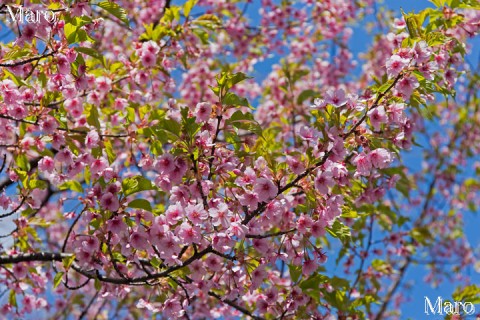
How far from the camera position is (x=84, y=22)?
2.75 metres

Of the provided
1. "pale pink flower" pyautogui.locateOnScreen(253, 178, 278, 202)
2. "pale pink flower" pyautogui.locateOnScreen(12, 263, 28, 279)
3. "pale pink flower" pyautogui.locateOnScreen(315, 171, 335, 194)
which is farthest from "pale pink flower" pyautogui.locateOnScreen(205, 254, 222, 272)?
"pale pink flower" pyautogui.locateOnScreen(12, 263, 28, 279)

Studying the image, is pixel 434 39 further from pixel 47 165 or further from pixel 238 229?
pixel 47 165

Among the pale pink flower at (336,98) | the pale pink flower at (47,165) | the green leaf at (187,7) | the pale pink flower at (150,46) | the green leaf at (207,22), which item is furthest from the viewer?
the green leaf at (207,22)

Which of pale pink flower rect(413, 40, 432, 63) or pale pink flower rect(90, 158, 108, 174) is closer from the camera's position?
pale pink flower rect(413, 40, 432, 63)

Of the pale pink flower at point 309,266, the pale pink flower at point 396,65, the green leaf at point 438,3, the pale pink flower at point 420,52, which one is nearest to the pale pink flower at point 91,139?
the pale pink flower at point 309,266

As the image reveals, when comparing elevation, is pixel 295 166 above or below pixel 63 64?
→ below

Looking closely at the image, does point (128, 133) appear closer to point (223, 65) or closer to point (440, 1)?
point (440, 1)

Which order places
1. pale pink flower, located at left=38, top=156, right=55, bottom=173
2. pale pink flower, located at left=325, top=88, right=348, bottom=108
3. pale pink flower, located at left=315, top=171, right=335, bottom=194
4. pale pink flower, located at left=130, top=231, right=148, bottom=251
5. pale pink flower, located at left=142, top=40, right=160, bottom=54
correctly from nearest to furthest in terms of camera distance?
pale pink flower, located at left=315, top=171, right=335, bottom=194 < pale pink flower, located at left=325, top=88, right=348, bottom=108 < pale pink flower, located at left=130, top=231, right=148, bottom=251 < pale pink flower, located at left=38, top=156, right=55, bottom=173 < pale pink flower, located at left=142, top=40, right=160, bottom=54

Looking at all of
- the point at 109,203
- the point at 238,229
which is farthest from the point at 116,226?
the point at 238,229

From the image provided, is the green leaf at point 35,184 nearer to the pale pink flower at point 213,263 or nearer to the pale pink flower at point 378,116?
the pale pink flower at point 213,263

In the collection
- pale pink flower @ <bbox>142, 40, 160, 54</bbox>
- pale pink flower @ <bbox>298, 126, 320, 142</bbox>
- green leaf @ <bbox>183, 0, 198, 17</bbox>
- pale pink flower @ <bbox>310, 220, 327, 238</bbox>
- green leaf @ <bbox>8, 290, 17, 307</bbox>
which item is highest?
green leaf @ <bbox>183, 0, 198, 17</bbox>

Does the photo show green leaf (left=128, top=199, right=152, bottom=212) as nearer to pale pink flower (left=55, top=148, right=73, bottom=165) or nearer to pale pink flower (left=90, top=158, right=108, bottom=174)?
pale pink flower (left=90, top=158, right=108, bottom=174)

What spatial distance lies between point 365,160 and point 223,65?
3761mm

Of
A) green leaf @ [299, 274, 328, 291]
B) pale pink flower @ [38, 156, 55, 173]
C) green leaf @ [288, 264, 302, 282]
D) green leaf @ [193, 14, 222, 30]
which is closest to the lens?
green leaf @ [288, 264, 302, 282]
